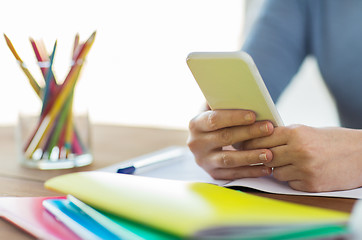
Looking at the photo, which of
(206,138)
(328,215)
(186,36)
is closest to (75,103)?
(206,138)

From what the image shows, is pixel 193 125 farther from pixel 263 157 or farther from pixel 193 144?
pixel 263 157

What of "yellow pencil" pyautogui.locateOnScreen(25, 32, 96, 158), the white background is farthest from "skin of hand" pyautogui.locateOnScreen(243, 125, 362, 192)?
the white background

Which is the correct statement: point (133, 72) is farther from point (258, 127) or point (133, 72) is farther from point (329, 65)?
point (258, 127)

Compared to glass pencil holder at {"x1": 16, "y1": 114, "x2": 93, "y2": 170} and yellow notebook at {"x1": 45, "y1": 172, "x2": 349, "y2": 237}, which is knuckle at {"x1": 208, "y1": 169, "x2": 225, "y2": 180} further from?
glass pencil holder at {"x1": 16, "y1": 114, "x2": 93, "y2": 170}

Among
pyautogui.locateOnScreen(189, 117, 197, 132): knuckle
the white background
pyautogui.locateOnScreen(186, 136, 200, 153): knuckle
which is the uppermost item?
the white background

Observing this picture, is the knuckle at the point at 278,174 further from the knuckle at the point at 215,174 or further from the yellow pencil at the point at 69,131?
the yellow pencil at the point at 69,131

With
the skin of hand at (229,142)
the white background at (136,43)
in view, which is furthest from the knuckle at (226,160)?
the white background at (136,43)

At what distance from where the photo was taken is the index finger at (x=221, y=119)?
23.3 inches

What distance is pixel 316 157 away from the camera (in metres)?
0.56

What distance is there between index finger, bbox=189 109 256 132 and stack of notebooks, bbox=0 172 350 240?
0.42 feet

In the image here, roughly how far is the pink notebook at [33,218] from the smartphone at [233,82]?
0.82ft

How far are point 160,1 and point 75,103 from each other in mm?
2019

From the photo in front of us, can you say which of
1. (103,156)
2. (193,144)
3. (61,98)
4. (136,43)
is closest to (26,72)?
(61,98)

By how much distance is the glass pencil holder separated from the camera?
792 mm
